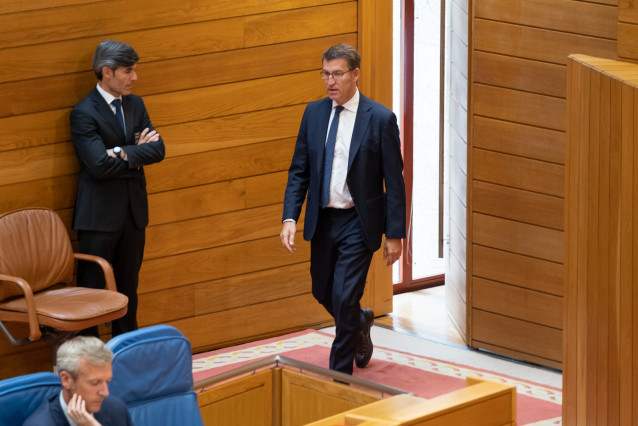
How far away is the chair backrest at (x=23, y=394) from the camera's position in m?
3.65

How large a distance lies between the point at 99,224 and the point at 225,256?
3.32 ft

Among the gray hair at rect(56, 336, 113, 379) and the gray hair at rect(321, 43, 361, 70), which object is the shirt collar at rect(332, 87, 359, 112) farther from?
the gray hair at rect(56, 336, 113, 379)

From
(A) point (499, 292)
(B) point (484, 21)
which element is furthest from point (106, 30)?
(A) point (499, 292)

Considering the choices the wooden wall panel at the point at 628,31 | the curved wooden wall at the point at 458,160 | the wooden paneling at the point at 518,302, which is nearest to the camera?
the wooden wall panel at the point at 628,31

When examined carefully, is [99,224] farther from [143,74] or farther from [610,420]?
[610,420]

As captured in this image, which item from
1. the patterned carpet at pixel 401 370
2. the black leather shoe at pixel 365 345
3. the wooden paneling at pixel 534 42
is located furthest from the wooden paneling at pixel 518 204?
the black leather shoe at pixel 365 345

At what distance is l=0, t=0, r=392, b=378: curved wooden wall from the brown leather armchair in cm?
21

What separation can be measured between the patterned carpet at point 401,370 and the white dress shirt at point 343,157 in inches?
40.6

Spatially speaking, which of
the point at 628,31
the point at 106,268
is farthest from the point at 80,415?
the point at 628,31

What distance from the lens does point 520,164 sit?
255 inches

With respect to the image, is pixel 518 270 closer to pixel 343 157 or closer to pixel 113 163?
pixel 343 157

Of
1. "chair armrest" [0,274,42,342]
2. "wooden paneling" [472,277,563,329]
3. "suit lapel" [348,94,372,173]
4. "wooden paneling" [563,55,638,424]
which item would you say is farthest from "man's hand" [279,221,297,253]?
"wooden paneling" [472,277,563,329]

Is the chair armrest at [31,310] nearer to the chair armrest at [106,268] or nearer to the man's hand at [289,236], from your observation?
the chair armrest at [106,268]

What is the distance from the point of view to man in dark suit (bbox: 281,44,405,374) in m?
5.71
